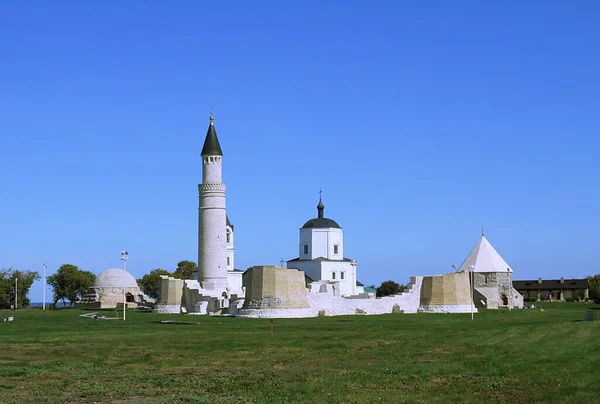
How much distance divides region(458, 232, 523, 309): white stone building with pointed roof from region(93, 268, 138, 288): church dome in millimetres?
31359

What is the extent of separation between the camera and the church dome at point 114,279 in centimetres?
7850

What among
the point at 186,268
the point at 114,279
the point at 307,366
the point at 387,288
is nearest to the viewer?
the point at 307,366

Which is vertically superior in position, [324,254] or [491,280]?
[324,254]

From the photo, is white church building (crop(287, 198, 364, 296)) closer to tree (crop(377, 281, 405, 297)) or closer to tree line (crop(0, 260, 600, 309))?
tree line (crop(0, 260, 600, 309))

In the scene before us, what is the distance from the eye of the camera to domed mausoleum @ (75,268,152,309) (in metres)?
76.2

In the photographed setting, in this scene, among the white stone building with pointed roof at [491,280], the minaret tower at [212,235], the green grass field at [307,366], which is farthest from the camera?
the white stone building with pointed roof at [491,280]

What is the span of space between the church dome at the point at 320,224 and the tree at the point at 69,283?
2646cm

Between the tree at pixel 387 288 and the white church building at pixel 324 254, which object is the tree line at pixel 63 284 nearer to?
the white church building at pixel 324 254

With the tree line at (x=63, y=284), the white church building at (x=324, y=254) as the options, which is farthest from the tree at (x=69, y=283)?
the white church building at (x=324, y=254)

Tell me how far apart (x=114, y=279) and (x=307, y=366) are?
Answer: 202 ft

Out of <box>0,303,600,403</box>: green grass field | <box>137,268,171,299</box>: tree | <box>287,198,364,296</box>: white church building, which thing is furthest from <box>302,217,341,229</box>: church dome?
<box>0,303,600,403</box>: green grass field

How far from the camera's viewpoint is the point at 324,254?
83.3 m

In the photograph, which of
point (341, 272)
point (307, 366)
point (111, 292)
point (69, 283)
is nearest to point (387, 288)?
point (341, 272)

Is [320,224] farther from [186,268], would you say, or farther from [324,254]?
[186,268]
